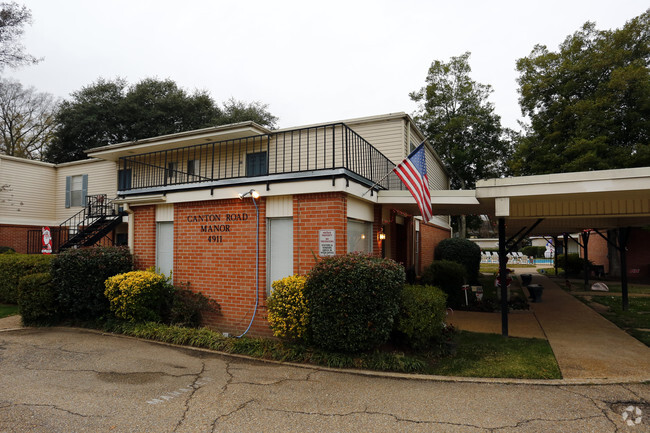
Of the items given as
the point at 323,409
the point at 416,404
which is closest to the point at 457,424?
the point at 416,404

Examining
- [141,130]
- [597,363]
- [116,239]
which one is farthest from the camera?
[141,130]

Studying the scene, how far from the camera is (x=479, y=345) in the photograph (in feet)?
22.1

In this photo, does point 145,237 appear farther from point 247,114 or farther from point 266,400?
point 247,114

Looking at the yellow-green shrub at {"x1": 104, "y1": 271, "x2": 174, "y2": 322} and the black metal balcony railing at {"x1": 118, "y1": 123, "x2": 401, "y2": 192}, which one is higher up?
the black metal balcony railing at {"x1": 118, "y1": 123, "x2": 401, "y2": 192}

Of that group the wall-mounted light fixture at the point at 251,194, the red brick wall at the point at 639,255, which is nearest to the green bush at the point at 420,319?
the wall-mounted light fixture at the point at 251,194

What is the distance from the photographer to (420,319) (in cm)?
584

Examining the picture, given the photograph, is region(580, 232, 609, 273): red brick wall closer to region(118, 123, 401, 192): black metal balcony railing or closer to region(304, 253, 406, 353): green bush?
region(118, 123, 401, 192): black metal balcony railing

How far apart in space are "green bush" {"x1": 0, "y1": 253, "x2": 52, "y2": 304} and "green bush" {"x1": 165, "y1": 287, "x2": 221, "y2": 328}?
5137 millimetres

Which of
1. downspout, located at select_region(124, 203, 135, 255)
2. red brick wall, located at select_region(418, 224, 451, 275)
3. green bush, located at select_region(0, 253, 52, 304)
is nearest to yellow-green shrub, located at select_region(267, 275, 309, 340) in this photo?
downspout, located at select_region(124, 203, 135, 255)

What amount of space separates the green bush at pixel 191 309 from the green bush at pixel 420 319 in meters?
3.90

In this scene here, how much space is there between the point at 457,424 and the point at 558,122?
808 inches

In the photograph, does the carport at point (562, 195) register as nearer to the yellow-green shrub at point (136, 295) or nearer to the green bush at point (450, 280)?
the green bush at point (450, 280)

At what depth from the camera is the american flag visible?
6.80 m

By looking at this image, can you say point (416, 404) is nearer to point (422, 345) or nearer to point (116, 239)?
point (422, 345)
